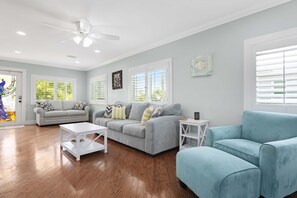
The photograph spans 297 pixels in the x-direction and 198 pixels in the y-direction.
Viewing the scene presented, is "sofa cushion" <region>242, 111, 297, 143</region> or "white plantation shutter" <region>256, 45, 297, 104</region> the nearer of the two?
"sofa cushion" <region>242, 111, 297, 143</region>

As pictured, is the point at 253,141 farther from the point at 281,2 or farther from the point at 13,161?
the point at 13,161

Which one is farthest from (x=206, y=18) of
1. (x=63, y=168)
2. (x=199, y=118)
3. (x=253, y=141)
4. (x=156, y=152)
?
(x=63, y=168)

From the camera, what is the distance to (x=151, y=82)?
400 centimetres

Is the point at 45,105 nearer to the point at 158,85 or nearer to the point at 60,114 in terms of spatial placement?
the point at 60,114

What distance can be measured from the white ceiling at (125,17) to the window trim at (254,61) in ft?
1.47

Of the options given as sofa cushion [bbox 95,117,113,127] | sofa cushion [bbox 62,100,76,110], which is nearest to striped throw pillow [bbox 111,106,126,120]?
sofa cushion [bbox 95,117,113,127]

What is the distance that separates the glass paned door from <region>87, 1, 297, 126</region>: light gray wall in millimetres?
5558

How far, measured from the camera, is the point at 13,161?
2459 millimetres

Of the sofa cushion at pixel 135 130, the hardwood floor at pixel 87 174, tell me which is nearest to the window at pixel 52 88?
the hardwood floor at pixel 87 174

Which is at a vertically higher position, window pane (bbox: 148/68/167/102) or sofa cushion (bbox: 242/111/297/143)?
window pane (bbox: 148/68/167/102)

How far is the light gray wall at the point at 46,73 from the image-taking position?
559 centimetres

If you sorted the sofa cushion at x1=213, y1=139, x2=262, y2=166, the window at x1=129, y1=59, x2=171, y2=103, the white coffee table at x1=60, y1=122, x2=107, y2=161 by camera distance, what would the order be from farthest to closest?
the window at x1=129, y1=59, x2=171, y2=103, the white coffee table at x1=60, y1=122, x2=107, y2=161, the sofa cushion at x1=213, y1=139, x2=262, y2=166

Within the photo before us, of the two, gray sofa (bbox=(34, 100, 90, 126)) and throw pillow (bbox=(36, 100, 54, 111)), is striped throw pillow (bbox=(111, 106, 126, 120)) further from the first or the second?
throw pillow (bbox=(36, 100, 54, 111))

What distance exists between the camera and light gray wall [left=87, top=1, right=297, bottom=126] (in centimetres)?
222
